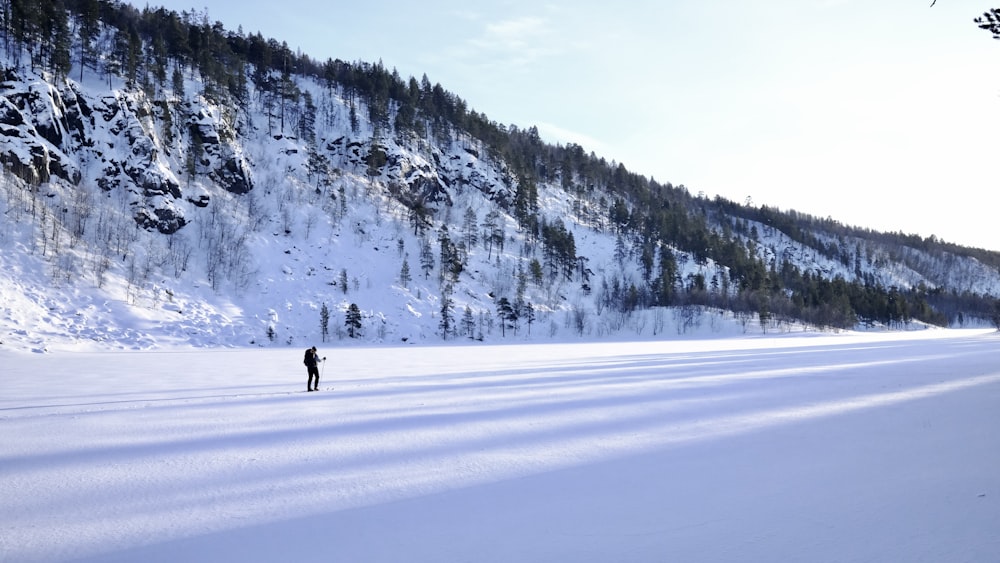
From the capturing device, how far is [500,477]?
754 cm

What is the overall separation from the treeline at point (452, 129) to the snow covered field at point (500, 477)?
78.7 m

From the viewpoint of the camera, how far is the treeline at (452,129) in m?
74.8

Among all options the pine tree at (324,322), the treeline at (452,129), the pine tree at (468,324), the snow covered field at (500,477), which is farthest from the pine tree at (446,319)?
the snow covered field at (500,477)

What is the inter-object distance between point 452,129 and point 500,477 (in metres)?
129

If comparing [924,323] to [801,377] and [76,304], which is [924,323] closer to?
[801,377]

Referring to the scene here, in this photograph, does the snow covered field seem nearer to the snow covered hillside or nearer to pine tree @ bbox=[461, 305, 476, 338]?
the snow covered hillside

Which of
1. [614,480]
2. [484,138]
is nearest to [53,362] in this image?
[614,480]

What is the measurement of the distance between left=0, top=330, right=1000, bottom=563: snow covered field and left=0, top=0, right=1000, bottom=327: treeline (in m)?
78.7

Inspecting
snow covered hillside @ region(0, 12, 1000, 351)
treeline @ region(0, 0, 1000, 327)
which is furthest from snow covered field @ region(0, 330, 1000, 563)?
treeline @ region(0, 0, 1000, 327)

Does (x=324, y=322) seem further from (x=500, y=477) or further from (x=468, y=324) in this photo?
(x=500, y=477)

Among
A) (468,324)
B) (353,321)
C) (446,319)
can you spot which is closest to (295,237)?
(353,321)

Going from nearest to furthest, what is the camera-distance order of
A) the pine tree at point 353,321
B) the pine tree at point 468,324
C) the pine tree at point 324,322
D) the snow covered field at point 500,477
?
1. the snow covered field at point 500,477
2. the pine tree at point 324,322
3. the pine tree at point 353,321
4. the pine tree at point 468,324

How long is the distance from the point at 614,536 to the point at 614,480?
6.54 feet

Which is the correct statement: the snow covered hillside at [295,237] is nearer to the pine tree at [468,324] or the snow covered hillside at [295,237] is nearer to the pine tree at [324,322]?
the pine tree at [324,322]
